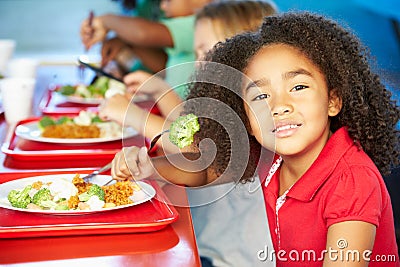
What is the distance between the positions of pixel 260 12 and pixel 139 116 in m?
0.54

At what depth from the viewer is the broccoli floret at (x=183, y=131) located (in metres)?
1.25

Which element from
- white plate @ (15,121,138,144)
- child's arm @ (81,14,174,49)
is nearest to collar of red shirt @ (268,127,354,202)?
white plate @ (15,121,138,144)

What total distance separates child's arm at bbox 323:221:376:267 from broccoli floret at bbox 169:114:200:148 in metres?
0.32

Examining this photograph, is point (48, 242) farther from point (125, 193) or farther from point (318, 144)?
point (318, 144)

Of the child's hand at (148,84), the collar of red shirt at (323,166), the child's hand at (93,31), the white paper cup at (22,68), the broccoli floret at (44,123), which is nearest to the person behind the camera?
the collar of red shirt at (323,166)

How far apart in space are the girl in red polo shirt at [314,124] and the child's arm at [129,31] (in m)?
1.41

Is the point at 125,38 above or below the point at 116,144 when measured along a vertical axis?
above

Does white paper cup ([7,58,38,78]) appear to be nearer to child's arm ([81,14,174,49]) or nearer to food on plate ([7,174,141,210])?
child's arm ([81,14,174,49])


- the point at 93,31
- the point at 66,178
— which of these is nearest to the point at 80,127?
the point at 66,178

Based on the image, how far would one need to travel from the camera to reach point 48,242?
Answer: 41.0 inches

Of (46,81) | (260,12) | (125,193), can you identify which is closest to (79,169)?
(125,193)

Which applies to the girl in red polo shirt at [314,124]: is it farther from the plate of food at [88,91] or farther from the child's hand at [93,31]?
the child's hand at [93,31]

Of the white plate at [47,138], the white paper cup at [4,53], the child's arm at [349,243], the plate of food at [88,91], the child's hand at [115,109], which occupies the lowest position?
the child's arm at [349,243]

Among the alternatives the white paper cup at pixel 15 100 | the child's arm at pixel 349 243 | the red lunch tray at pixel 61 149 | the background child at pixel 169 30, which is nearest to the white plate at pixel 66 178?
the red lunch tray at pixel 61 149
